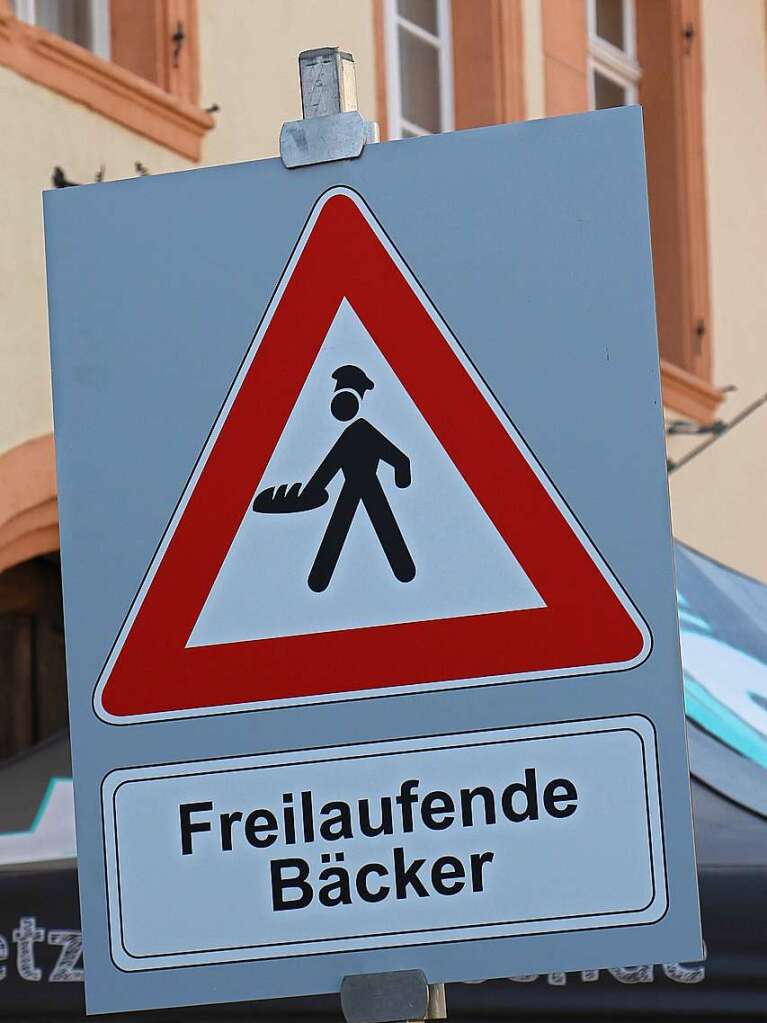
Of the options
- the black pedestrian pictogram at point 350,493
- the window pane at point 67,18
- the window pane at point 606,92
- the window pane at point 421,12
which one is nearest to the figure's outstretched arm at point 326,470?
the black pedestrian pictogram at point 350,493

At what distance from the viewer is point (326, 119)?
5.98 feet

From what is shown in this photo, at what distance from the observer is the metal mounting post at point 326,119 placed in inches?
71.7

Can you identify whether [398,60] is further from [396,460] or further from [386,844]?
[386,844]

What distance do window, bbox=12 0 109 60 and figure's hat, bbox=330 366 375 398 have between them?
4.53m

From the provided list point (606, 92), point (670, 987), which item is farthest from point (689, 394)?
point (670, 987)

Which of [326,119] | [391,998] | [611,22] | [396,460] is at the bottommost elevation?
[391,998]

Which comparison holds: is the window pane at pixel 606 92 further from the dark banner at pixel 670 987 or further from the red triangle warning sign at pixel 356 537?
the red triangle warning sign at pixel 356 537

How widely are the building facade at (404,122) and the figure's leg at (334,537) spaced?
377 centimetres

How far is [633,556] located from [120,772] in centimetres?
49

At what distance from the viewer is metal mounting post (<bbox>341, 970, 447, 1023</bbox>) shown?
5.38ft

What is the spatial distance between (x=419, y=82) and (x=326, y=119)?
21.2 ft

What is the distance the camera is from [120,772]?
1759 mm

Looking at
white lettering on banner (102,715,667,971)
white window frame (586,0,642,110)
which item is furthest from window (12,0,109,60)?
white lettering on banner (102,715,667,971)

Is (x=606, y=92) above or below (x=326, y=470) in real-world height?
above
